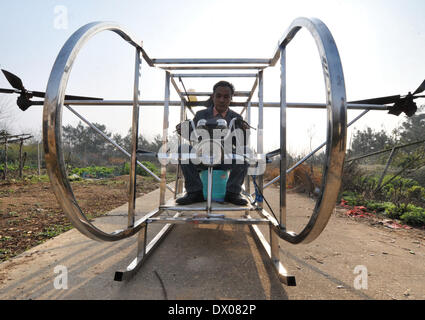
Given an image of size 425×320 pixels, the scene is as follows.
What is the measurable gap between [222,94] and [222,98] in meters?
0.04

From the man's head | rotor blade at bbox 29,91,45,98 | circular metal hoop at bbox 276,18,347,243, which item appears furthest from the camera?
the man's head

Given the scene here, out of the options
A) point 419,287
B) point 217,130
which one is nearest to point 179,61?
point 217,130

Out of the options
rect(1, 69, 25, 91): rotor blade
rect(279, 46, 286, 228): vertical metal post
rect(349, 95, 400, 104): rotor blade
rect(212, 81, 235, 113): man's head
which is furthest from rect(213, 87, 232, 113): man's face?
rect(1, 69, 25, 91): rotor blade

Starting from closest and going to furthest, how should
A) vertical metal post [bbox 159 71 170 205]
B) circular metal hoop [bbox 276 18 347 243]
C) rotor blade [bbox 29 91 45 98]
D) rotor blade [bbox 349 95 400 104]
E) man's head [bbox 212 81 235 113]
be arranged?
circular metal hoop [bbox 276 18 347 243]
rotor blade [bbox 29 91 45 98]
rotor blade [bbox 349 95 400 104]
vertical metal post [bbox 159 71 170 205]
man's head [bbox 212 81 235 113]

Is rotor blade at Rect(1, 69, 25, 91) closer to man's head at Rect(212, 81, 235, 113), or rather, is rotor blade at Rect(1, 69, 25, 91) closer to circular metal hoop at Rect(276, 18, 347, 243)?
Result: man's head at Rect(212, 81, 235, 113)

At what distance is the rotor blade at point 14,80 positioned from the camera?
1407 millimetres

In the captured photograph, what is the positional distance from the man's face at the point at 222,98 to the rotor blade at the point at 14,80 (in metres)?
1.60

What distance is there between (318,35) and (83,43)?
3.16 feet

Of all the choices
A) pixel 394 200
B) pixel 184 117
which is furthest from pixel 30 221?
pixel 394 200

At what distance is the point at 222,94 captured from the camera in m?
2.26

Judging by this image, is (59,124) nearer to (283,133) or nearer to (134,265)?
(134,265)

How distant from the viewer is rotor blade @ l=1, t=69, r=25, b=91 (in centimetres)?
141
